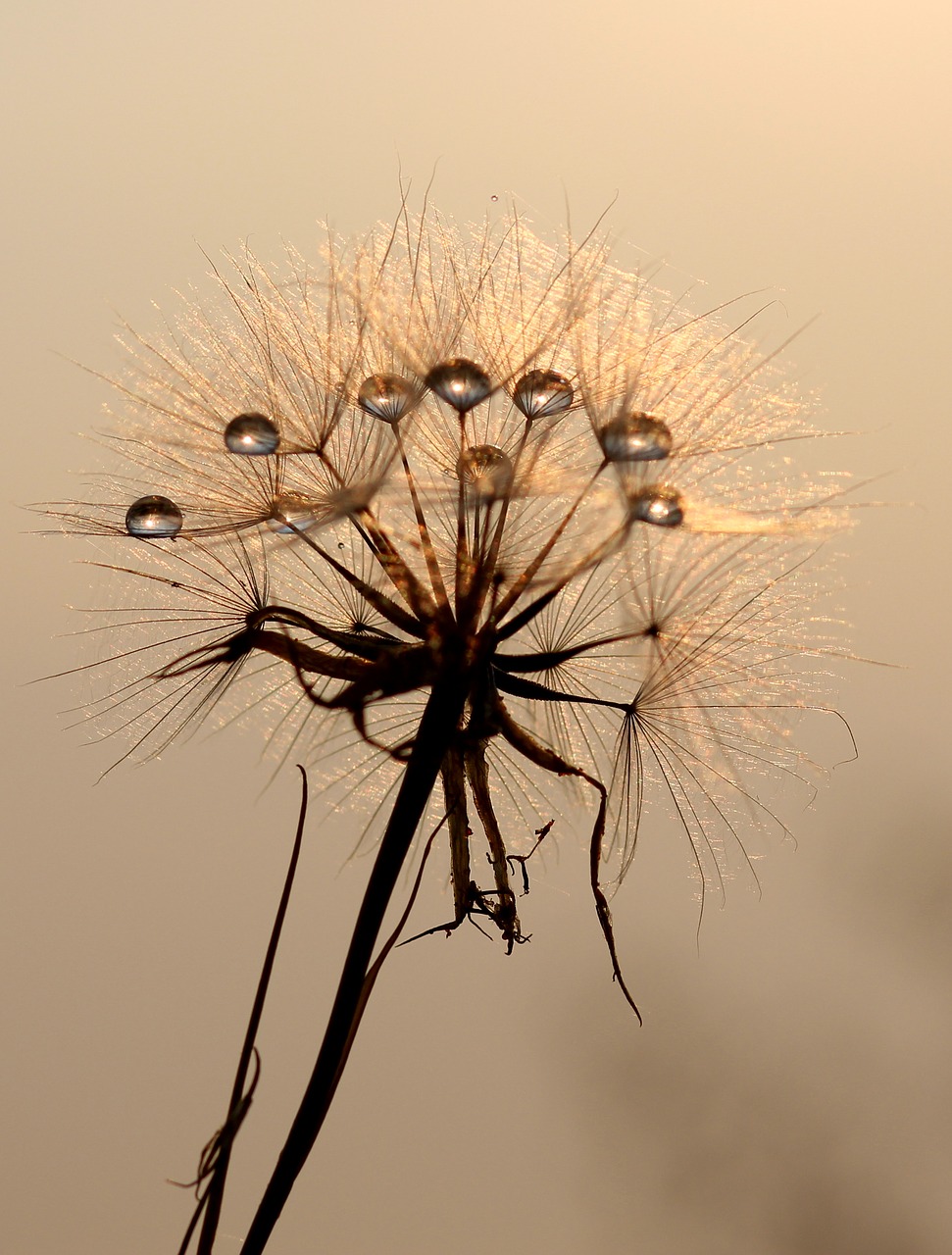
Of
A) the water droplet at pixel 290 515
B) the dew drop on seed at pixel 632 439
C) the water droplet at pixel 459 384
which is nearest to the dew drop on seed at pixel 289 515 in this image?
the water droplet at pixel 290 515

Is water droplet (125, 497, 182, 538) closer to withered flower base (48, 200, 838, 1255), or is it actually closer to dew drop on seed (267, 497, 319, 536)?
withered flower base (48, 200, 838, 1255)

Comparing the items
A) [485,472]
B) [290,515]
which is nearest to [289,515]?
[290,515]

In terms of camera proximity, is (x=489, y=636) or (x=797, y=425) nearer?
(x=489, y=636)

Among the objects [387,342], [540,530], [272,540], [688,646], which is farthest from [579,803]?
[387,342]

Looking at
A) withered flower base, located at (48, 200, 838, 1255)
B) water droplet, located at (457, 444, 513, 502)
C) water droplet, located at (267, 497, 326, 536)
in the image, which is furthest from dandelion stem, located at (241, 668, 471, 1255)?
water droplet, located at (267, 497, 326, 536)

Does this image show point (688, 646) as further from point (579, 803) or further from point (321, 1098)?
point (321, 1098)
